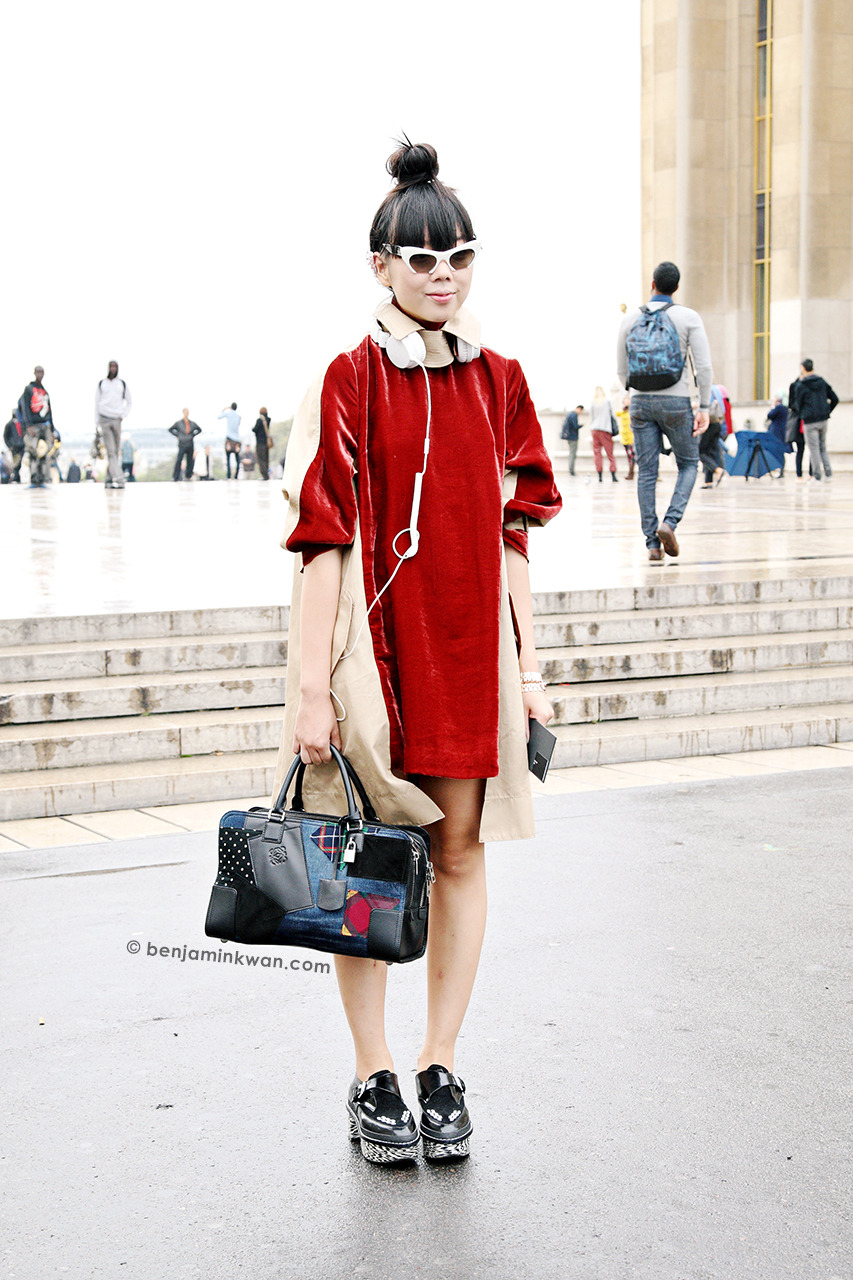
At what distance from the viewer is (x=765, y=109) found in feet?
128

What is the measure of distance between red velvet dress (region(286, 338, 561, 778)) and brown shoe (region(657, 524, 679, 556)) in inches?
300

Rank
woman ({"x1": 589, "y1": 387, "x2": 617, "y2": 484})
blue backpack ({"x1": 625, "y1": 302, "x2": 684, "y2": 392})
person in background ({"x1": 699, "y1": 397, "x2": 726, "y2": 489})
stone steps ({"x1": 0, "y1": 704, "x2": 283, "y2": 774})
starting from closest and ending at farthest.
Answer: stone steps ({"x1": 0, "y1": 704, "x2": 283, "y2": 774}), blue backpack ({"x1": 625, "y1": 302, "x2": 684, "y2": 392}), person in background ({"x1": 699, "y1": 397, "x2": 726, "y2": 489}), woman ({"x1": 589, "y1": 387, "x2": 617, "y2": 484})

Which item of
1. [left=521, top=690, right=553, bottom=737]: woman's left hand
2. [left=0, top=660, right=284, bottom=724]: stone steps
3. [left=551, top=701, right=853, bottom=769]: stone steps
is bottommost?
[left=551, top=701, right=853, bottom=769]: stone steps

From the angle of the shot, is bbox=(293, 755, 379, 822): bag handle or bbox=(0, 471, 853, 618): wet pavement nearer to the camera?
bbox=(293, 755, 379, 822): bag handle

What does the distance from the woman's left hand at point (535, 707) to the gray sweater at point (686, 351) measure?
24.1ft

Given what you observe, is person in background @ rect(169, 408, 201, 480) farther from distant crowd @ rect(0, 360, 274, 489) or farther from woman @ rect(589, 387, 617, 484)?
woman @ rect(589, 387, 617, 484)

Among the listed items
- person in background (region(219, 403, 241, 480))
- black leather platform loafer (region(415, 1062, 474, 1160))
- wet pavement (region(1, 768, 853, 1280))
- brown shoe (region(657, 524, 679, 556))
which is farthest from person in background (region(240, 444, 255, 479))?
black leather platform loafer (region(415, 1062, 474, 1160))

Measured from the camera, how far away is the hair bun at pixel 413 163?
295cm

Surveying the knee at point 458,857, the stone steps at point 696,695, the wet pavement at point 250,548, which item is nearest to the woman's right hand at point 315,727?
the knee at point 458,857

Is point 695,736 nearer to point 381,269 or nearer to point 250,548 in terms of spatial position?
point 381,269

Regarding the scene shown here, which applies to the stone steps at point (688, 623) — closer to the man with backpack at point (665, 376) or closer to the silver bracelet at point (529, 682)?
the man with backpack at point (665, 376)

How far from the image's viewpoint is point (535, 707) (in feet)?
10.4

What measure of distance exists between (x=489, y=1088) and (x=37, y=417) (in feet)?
71.3

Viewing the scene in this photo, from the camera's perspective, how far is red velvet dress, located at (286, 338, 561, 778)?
9.60 feet
